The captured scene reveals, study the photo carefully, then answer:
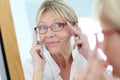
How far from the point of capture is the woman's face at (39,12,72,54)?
1190 mm

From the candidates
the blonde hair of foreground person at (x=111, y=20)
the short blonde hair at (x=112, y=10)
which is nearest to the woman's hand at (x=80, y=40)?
the blonde hair of foreground person at (x=111, y=20)

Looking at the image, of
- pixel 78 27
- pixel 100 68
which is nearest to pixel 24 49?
pixel 78 27

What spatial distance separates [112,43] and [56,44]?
451 millimetres

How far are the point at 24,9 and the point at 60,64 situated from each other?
0.30m

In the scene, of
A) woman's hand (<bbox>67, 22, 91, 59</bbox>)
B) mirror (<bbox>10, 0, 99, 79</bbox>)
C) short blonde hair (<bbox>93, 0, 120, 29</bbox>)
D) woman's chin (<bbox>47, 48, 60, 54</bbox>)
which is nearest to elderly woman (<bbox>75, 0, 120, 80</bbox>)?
short blonde hair (<bbox>93, 0, 120, 29</bbox>)

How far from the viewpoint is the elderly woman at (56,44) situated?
3.85ft

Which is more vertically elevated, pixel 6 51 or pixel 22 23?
pixel 22 23

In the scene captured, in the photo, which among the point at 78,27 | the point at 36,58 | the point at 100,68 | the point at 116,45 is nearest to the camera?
the point at 116,45

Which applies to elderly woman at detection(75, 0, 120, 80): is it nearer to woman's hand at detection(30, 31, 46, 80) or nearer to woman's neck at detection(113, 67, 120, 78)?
woman's neck at detection(113, 67, 120, 78)

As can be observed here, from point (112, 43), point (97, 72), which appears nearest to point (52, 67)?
point (97, 72)

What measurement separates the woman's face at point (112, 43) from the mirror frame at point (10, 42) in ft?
1.93

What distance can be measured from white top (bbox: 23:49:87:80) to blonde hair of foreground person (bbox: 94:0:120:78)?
287 millimetres

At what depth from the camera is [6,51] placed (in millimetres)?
1354

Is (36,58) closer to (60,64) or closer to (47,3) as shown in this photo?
(60,64)
